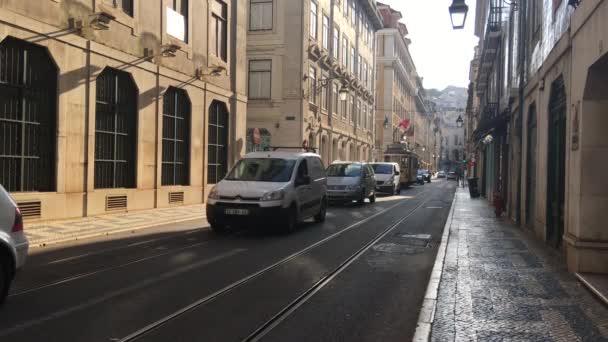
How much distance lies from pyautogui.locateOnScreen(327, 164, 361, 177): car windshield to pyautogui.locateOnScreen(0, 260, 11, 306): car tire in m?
18.3

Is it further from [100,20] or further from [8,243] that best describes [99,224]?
[8,243]

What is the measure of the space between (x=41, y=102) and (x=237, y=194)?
5.80 metres

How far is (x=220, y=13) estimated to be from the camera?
24.0 m

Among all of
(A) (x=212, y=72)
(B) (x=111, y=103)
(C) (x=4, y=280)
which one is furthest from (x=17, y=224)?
(A) (x=212, y=72)

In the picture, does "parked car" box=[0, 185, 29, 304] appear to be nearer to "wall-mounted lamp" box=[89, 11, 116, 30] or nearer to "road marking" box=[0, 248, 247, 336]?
"road marking" box=[0, 248, 247, 336]

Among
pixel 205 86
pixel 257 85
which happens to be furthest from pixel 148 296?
pixel 257 85

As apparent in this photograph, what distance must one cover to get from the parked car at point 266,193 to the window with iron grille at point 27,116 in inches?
186

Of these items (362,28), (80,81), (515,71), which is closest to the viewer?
(80,81)

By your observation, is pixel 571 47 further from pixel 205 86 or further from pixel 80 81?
pixel 205 86

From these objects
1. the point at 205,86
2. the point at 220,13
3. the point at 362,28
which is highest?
the point at 362,28

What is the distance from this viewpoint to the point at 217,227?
41.8 ft

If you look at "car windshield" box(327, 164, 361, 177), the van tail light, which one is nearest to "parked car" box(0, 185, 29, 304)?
the van tail light

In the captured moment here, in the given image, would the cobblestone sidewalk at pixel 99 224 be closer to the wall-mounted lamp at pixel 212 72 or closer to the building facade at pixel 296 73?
the wall-mounted lamp at pixel 212 72

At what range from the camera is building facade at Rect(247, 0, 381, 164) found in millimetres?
33469
